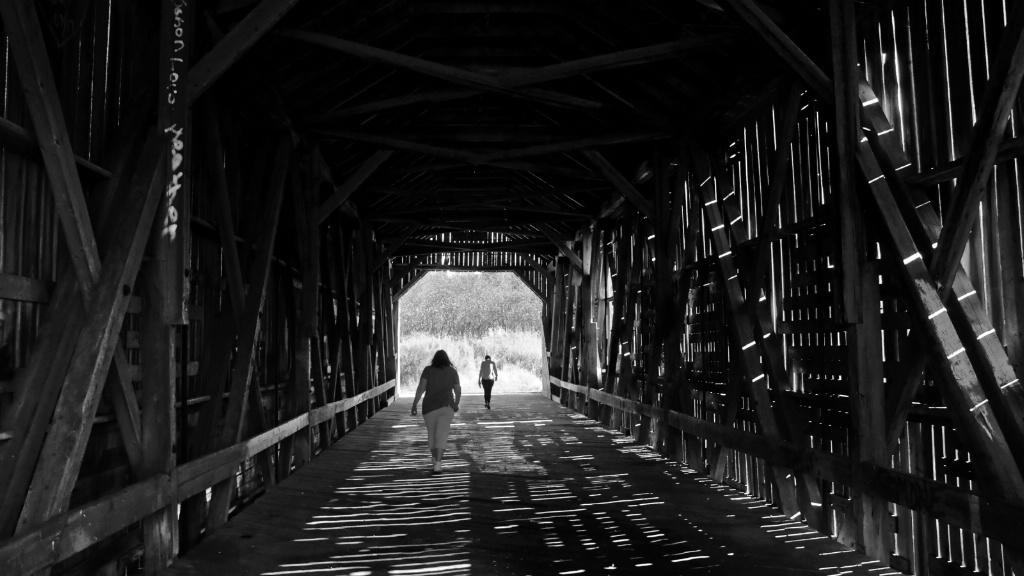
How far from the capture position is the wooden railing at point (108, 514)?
11.2 feet

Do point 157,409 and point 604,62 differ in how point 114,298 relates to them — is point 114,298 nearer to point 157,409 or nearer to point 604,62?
point 157,409

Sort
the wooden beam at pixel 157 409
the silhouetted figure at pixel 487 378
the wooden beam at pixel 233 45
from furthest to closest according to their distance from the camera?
the silhouetted figure at pixel 487 378 → the wooden beam at pixel 233 45 → the wooden beam at pixel 157 409

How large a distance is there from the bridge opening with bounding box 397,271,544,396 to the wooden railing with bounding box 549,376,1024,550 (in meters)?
34.3

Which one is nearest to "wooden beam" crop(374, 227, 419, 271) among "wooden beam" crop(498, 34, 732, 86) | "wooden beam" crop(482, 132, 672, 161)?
"wooden beam" crop(482, 132, 672, 161)

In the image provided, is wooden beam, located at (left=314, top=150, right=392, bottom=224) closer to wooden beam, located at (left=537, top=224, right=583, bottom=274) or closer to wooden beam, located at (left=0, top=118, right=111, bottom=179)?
wooden beam, located at (left=0, top=118, right=111, bottom=179)

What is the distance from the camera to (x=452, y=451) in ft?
35.3

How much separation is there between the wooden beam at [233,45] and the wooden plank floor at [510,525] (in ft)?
9.64

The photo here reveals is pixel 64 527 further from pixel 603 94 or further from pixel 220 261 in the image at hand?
pixel 603 94

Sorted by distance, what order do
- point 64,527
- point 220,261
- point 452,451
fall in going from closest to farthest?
point 64,527 → point 220,261 → point 452,451

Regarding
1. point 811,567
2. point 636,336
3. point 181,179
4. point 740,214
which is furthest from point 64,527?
point 636,336

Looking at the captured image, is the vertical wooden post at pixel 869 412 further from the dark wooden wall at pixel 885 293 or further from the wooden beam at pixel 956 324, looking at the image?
the wooden beam at pixel 956 324

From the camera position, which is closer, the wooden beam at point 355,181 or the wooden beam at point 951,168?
the wooden beam at point 951,168

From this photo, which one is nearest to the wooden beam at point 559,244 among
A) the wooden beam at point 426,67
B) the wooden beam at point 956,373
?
the wooden beam at point 426,67

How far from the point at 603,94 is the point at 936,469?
237 inches
